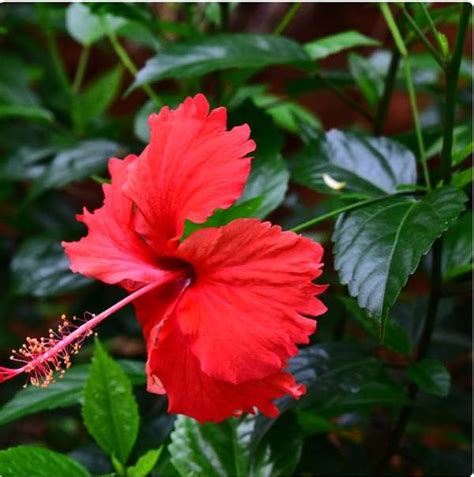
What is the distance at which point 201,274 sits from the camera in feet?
2.36

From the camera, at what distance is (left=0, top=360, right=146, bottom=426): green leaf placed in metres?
0.85

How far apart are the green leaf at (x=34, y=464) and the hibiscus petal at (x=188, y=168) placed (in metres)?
0.23

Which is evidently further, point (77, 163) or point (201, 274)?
point (77, 163)

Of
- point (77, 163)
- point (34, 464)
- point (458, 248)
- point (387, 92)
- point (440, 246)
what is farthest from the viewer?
point (77, 163)

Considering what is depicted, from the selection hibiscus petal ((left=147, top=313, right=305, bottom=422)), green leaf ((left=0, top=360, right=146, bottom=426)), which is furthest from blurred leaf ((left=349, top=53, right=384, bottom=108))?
hibiscus petal ((left=147, top=313, right=305, bottom=422))

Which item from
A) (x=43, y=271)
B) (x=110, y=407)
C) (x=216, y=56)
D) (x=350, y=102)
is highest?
(x=216, y=56)

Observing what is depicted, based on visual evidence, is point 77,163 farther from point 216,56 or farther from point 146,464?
point 146,464

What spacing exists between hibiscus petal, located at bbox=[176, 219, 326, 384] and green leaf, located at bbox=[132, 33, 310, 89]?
0.38 metres

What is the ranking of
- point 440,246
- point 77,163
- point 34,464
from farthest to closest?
1. point 77,163
2. point 440,246
3. point 34,464

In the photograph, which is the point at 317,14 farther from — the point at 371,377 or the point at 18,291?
the point at 371,377

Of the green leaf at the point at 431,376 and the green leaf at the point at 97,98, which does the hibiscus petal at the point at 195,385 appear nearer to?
the green leaf at the point at 431,376

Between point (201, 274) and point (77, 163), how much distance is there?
0.65 meters

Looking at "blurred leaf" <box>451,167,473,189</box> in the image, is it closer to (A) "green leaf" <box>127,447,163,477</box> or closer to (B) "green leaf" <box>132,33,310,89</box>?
(B) "green leaf" <box>132,33,310,89</box>

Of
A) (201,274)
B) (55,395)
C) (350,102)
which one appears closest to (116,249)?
(201,274)
